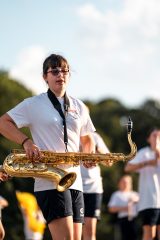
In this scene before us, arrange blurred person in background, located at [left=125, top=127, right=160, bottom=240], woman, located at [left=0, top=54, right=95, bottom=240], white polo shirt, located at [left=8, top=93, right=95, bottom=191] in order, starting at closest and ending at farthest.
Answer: woman, located at [left=0, top=54, right=95, bottom=240] → white polo shirt, located at [left=8, top=93, right=95, bottom=191] → blurred person in background, located at [left=125, top=127, right=160, bottom=240]

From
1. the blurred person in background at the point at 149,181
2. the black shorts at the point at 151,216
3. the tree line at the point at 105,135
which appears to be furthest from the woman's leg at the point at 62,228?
the tree line at the point at 105,135

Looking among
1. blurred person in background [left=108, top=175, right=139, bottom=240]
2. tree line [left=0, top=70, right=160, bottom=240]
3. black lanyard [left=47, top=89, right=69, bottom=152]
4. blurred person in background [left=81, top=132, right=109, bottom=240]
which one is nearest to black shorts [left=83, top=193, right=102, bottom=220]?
blurred person in background [left=81, top=132, right=109, bottom=240]

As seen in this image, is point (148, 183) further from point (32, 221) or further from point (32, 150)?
point (32, 221)

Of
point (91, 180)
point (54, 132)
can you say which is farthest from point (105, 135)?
point (54, 132)

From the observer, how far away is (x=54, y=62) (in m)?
8.45

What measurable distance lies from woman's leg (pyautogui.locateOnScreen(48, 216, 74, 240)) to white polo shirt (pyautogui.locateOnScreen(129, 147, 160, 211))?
5.15 metres

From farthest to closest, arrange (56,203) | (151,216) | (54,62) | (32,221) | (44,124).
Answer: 1. (32,221)
2. (151,216)
3. (54,62)
4. (44,124)
5. (56,203)

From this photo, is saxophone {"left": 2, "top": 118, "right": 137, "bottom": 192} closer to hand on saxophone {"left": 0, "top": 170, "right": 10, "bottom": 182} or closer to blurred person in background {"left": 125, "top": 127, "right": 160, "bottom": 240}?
hand on saxophone {"left": 0, "top": 170, "right": 10, "bottom": 182}

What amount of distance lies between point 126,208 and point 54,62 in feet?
33.6

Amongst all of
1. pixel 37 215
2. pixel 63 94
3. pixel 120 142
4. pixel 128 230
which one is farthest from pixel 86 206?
pixel 120 142

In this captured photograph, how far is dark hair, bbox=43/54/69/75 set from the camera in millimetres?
8445

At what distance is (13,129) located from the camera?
325 inches

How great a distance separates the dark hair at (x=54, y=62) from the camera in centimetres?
845

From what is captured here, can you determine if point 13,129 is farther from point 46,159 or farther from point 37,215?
point 37,215
